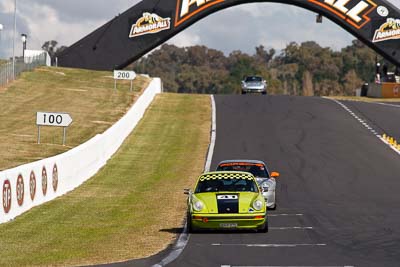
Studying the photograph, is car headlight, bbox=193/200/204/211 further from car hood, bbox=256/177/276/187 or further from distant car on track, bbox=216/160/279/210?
car hood, bbox=256/177/276/187

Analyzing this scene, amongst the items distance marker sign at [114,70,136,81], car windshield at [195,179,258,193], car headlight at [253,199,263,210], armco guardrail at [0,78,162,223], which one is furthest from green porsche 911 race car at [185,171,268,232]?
distance marker sign at [114,70,136,81]

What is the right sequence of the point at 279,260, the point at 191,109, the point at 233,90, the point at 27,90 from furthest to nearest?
the point at 233,90, the point at 27,90, the point at 191,109, the point at 279,260

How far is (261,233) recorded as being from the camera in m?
21.0

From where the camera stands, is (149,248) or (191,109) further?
(191,109)

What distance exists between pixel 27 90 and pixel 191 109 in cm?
1236

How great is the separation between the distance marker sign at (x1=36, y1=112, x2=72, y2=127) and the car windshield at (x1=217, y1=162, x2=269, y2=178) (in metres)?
9.76

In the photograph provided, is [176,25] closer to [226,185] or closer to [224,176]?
[224,176]

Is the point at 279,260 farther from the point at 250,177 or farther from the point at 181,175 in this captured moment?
the point at 181,175

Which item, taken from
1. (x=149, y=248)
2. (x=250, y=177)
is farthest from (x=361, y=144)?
(x=149, y=248)

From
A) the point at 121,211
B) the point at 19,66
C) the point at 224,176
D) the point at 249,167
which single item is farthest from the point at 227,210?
the point at 19,66

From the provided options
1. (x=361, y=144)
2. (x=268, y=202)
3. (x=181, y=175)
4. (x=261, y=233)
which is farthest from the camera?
(x=361, y=144)

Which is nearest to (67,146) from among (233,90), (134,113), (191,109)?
(134,113)

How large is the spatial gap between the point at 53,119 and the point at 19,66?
128ft

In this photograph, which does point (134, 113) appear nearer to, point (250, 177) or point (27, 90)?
point (27, 90)
